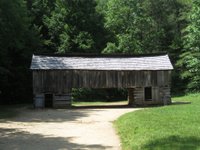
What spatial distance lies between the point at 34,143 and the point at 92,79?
1002 inches

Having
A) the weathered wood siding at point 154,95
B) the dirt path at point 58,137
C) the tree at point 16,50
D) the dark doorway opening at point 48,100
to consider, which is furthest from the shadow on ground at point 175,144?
the dark doorway opening at point 48,100

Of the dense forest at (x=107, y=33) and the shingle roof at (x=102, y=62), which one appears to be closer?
the shingle roof at (x=102, y=62)

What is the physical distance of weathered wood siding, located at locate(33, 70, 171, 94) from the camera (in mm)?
40375

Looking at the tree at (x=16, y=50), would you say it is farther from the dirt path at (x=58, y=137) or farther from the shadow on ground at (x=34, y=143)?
the shadow on ground at (x=34, y=143)

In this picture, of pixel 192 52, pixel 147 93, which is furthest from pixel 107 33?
pixel 147 93

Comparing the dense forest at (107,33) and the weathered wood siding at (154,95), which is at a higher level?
the dense forest at (107,33)

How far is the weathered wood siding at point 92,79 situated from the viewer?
40.4m

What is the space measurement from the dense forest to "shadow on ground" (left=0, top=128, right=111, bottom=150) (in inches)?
1217

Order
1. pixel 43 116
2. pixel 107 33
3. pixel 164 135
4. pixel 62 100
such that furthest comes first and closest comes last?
pixel 107 33, pixel 62 100, pixel 43 116, pixel 164 135

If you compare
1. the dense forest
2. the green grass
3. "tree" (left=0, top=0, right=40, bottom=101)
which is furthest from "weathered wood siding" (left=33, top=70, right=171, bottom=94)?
the green grass

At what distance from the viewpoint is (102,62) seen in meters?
42.3

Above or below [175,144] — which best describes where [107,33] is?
above

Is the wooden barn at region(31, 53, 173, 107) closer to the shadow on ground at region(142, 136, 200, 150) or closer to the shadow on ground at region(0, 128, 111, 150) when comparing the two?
the shadow on ground at region(0, 128, 111, 150)

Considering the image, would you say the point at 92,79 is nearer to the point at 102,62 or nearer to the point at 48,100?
the point at 102,62
